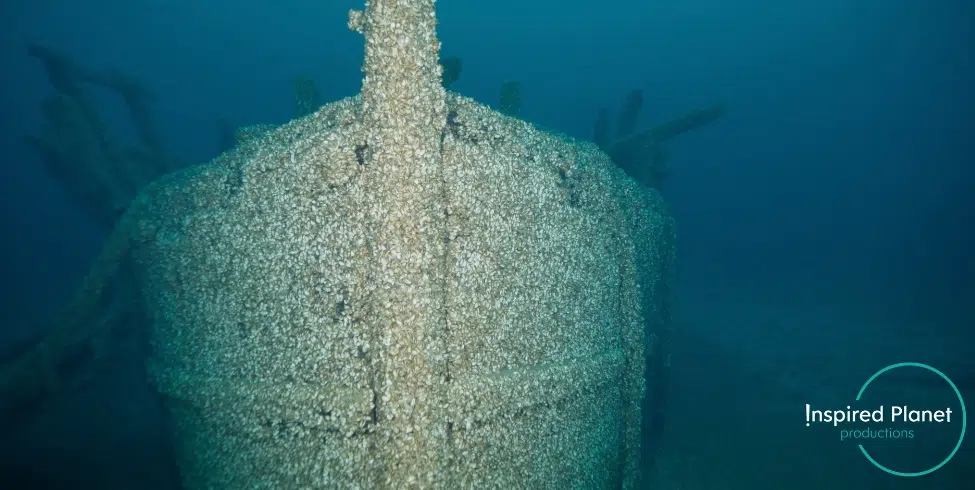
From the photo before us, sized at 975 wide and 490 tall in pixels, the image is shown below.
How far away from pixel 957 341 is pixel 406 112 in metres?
22.0

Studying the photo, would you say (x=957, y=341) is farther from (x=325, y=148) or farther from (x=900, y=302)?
(x=325, y=148)

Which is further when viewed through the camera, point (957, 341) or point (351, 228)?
point (957, 341)

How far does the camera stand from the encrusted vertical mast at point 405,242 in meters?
3.55

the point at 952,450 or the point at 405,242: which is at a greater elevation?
the point at 405,242

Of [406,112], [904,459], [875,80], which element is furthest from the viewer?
[875,80]

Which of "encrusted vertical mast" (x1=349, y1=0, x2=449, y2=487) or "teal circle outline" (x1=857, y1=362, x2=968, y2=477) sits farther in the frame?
"teal circle outline" (x1=857, y1=362, x2=968, y2=477)

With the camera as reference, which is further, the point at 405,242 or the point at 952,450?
the point at 952,450

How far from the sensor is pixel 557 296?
447 centimetres

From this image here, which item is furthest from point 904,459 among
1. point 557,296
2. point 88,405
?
point 88,405

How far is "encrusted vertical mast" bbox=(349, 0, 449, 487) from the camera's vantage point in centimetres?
355

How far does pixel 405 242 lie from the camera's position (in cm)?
362

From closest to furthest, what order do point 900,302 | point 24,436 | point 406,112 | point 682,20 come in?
point 406,112 → point 24,436 → point 900,302 → point 682,20

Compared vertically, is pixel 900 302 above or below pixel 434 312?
above

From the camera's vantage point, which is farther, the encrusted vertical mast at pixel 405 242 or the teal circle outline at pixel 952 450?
the teal circle outline at pixel 952 450
